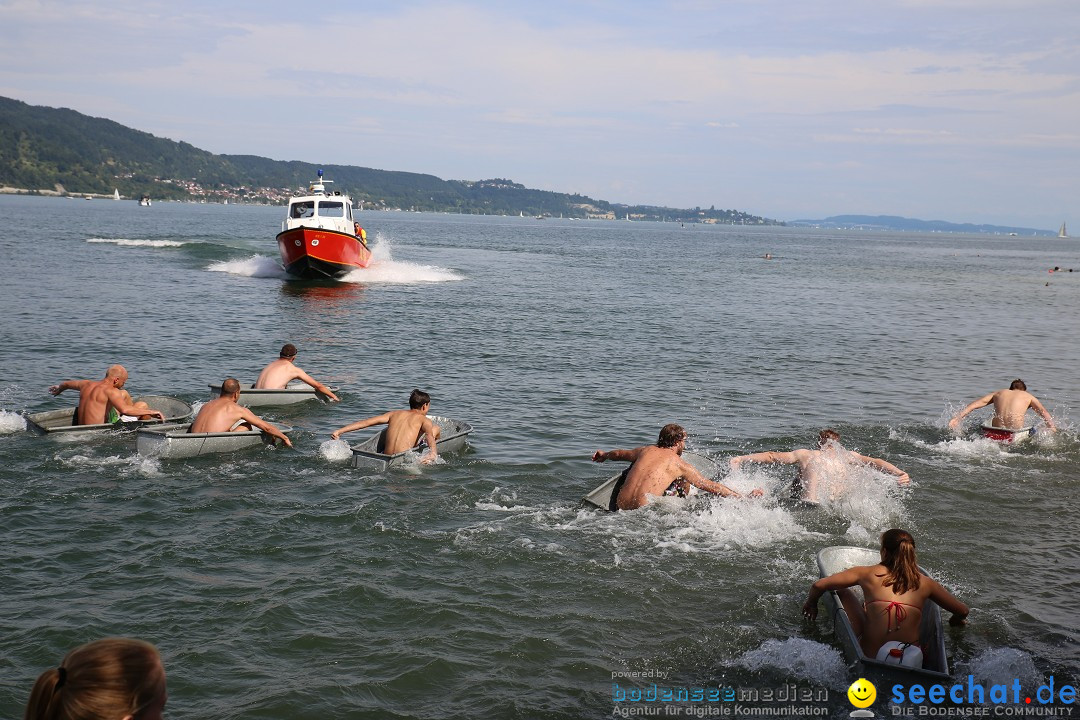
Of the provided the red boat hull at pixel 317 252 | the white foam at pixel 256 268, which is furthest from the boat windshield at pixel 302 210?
the white foam at pixel 256 268

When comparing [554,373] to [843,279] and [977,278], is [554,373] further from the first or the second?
[977,278]

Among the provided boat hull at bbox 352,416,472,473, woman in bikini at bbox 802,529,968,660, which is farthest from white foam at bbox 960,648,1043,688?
boat hull at bbox 352,416,472,473

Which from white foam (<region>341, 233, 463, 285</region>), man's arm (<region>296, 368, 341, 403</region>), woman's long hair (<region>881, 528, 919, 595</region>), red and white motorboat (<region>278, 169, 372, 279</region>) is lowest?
man's arm (<region>296, 368, 341, 403</region>)

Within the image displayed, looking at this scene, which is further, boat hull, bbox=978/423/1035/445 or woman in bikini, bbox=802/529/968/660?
boat hull, bbox=978/423/1035/445

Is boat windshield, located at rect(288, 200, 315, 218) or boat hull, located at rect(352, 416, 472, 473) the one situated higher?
boat windshield, located at rect(288, 200, 315, 218)

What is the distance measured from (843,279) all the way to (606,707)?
57.3 metres

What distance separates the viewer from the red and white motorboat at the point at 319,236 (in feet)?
131

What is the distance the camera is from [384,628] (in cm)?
806

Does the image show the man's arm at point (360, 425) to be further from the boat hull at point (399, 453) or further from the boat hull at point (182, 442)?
the boat hull at point (182, 442)

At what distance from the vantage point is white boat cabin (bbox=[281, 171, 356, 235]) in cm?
4097

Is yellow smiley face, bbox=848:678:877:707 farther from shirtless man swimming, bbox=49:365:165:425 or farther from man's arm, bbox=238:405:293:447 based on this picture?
shirtless man swimming, bbox=49:365:165:425

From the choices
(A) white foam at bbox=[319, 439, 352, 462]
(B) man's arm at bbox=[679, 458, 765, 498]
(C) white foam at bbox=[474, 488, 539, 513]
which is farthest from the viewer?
(A) white foam at bbox=[319, 439, 352, 462]

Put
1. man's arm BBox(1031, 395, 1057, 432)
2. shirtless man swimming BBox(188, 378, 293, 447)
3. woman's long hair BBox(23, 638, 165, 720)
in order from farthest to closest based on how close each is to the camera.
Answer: man's arm BBox(1031, 395, 1057, 432), shirtless man swimming BBox(188, 378, 293, 447), woman's long hair BBox(23, 638, 165, 720)

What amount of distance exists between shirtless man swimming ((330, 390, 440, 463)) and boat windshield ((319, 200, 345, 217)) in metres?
30.8
